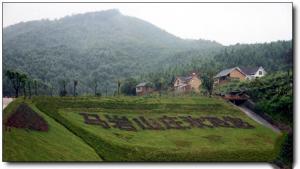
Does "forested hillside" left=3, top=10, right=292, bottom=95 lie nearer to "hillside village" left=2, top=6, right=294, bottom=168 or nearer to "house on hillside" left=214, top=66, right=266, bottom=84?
"hillside village" left=2, top=6, right=294, bottom=168

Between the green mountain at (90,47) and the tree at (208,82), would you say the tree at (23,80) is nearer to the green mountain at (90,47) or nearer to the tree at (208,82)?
the green mountain at (90,47)

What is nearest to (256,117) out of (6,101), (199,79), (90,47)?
(199,79)

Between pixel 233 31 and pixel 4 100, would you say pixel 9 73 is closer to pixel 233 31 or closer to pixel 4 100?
pixel 4 100

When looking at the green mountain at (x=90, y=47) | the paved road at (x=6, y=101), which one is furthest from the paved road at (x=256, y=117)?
the paved road at (x=6, y=101)

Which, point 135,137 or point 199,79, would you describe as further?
point 199,79

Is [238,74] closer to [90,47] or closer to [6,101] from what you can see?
[90,47]

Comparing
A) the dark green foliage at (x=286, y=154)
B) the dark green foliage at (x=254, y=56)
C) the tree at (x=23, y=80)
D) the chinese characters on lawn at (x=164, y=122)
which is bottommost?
the dark green foliage at (x=286, y=154)
